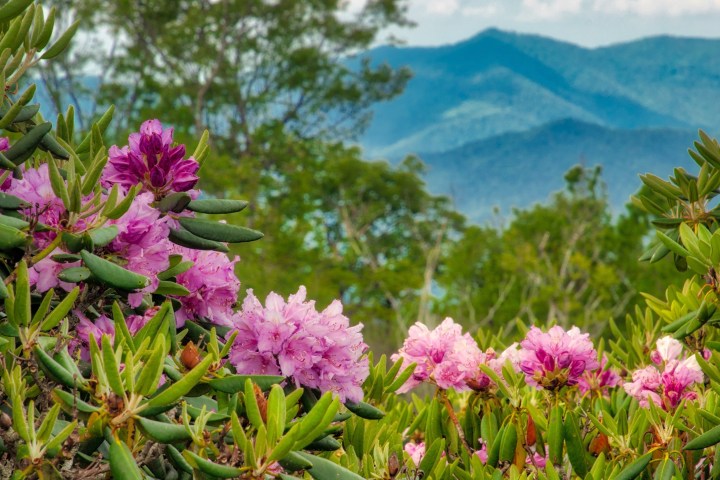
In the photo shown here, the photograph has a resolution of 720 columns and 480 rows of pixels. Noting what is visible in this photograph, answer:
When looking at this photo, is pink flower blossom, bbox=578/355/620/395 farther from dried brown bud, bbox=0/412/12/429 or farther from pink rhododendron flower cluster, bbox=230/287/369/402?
dried brown bud, bbox=0/412/12/429

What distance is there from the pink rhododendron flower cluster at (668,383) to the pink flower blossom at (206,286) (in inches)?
46.8

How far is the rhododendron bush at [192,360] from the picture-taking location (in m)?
1.39

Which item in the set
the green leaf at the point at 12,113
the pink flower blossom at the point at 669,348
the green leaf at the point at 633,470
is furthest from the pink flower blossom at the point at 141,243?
the pink flower blossom at the point at 669,348

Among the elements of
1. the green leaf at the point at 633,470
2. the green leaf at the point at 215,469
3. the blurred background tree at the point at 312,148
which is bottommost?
the blurred background tree at the point at 312,148

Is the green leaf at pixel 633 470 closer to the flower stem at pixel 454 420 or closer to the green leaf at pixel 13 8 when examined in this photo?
→ the flower stem at pixel 454 420

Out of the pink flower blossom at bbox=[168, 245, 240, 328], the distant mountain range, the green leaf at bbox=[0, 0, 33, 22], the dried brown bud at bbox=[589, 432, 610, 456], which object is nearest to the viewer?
the green leaf at bbox=[0, 0, 33, 22]

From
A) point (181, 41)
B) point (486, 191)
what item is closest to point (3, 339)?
point (181, 41)

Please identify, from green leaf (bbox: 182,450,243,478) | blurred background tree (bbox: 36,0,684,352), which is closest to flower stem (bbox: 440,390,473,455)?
green leaf (bbox: 182,450,243,478)

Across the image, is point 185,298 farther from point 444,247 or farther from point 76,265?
point 444,247

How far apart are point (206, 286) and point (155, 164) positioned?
11.2 inches

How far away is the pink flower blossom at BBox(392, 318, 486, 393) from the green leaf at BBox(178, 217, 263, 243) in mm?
911

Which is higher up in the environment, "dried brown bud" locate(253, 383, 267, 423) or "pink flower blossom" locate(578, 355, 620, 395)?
"dried brown bud" locate(253, 383, 267, 423)

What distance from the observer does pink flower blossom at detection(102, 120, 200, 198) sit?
1774 mm

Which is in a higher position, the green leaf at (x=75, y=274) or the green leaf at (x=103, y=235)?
the green leaf at (x=103, y=235)
